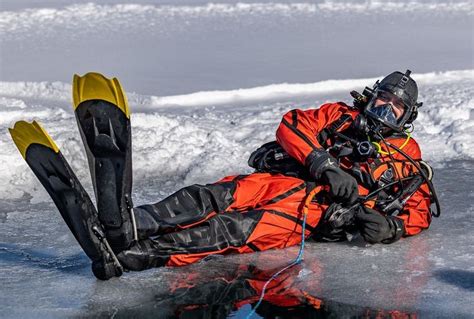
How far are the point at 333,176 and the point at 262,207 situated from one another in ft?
1.39

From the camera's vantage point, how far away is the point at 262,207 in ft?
14.9

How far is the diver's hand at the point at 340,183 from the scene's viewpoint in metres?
4.45

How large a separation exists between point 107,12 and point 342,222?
9983 mm

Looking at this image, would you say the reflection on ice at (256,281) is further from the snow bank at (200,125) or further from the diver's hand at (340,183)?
the snow bank at (200,125)

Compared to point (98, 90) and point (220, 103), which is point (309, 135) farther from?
point (220, 103)

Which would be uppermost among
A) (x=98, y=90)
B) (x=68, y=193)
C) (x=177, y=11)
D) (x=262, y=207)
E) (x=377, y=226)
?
(x=177, y=11)

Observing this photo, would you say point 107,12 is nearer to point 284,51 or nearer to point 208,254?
point 284,51

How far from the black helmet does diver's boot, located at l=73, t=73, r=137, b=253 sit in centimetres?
158

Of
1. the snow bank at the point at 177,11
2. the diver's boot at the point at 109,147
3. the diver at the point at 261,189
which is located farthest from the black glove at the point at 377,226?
the snow bank at the point at 177,11

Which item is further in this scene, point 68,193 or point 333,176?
point 333,176

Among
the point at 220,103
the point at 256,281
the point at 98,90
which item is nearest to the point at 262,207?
the point at 256,281

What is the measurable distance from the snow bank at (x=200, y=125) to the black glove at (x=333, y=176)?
4.61 feet

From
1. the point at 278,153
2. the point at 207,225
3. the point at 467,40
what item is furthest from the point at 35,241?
the point at 467,40

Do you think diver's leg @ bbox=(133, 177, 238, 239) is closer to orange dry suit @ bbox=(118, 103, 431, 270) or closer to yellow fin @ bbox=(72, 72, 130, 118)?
orange dry suit @ bbox=(118, 103, 431, 270)
